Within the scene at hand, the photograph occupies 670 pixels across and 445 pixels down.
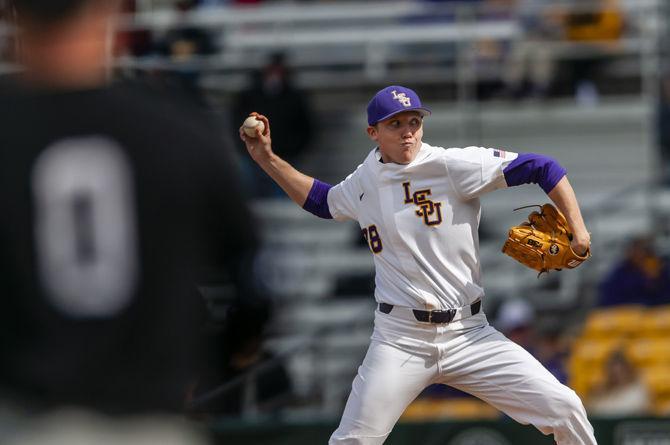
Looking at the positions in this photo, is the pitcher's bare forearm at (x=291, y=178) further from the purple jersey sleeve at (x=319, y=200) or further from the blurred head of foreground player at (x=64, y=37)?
the blurred head of foreground player at (x=64, y=37)

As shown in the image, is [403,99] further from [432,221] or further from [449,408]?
[449,408]

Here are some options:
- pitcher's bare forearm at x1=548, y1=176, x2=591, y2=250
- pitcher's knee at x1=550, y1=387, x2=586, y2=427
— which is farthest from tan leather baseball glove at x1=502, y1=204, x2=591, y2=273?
pitcher's knee at x1=550, y1=387, x2=586, y2=427

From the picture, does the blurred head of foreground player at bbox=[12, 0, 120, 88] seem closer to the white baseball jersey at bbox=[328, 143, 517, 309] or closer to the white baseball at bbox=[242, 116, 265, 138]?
the white baseball jersey at bbox=[328, 143, 517, 309]

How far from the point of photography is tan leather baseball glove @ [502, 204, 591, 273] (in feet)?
18.3

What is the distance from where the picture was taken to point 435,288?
5570 millimetres

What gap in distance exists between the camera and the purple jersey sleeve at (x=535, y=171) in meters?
5.48

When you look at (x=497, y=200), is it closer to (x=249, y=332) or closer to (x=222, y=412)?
(x=222, y=412)

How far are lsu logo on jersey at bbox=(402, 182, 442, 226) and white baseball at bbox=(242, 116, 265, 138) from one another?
0.79 metres

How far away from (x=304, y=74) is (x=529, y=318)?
13.2ft

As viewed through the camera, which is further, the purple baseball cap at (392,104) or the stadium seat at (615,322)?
the stadium seat at (615,322)

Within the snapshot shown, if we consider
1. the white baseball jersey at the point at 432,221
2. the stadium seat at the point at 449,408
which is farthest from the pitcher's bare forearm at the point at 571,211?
the stadium seat at the point at 449,408

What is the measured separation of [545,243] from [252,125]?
4.87ft

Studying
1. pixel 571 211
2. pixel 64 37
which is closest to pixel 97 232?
pixel 64 37

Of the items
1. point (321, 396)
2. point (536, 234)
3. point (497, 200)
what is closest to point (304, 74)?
point (497, 200)
